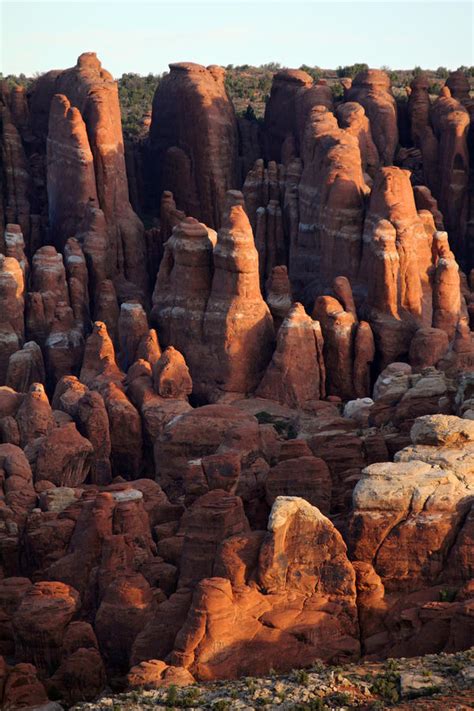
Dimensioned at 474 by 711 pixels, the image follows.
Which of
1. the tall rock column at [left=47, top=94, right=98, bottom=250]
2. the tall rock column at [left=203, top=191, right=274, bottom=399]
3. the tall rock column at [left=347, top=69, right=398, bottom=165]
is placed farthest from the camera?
the tall rock column at [left=347, top=69, right=398, bottom=165]

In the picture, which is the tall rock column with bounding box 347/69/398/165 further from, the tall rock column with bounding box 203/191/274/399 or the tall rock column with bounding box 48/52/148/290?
the tall rock column with bounding box 203/191/274/399

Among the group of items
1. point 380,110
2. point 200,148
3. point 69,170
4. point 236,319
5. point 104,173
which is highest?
point 380,110

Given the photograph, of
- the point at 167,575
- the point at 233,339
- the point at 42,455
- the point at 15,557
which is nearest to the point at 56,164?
the point at 233,339

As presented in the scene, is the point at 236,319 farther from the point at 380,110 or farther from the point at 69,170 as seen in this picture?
the point at 380,110

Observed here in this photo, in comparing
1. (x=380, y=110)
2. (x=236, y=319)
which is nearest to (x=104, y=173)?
(x=380, y=110)

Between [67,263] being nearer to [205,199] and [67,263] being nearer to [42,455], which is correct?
[205,199]

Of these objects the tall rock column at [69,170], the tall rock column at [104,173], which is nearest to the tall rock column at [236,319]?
the tall rock column at [104,173]

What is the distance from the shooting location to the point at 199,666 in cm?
3488

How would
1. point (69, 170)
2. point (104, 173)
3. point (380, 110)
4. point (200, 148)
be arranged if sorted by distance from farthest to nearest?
point (380, 110) → point (200, 148) → point (104, 173) → point (69, 170)

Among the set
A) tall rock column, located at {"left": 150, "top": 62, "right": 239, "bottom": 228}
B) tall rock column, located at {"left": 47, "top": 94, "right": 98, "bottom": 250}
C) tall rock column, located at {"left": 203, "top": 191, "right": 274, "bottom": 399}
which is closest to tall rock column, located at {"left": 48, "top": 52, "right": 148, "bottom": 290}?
tall rock column, located at {"left": 47, "top": 94, "right": 98, "bottom": 250}

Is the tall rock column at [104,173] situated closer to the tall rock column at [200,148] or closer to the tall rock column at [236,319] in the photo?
the tall rock column at [200,148]

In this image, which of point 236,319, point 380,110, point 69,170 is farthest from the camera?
point 380,110

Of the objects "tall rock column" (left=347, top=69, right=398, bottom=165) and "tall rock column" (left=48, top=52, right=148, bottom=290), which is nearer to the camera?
"tall rock column" (left=48, top=52, right=148, bottom=290)

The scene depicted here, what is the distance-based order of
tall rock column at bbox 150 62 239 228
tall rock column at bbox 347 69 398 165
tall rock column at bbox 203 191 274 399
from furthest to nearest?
tall rock column at bbox 347 69 398 165 → tall rock column at bbox 150 62 239 228 → tall rock column at bbox 203 191 274 399
